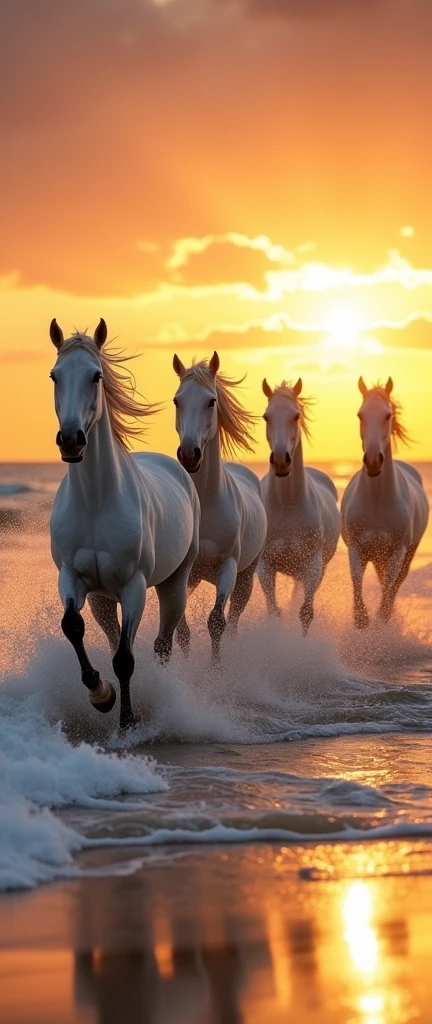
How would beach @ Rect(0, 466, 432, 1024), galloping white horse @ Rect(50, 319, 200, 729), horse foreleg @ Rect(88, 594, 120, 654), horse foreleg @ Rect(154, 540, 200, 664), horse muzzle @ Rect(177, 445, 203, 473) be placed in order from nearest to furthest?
beach @ Rect(0, 466, 432, 1024) < galloping white horse @ Rect(50, 319, 200, 729) < horse foreleg @ Rect(88, 594, 120, 654) < horse foreleg @ Rect(154, 540, 200, 664) < horse muzzle @ Rect(177, 445, 203, 473)

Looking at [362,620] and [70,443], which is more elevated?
[70,443]

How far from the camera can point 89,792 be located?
5.58 metres

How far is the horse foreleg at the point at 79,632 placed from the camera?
672cm

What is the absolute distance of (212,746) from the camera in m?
7.15

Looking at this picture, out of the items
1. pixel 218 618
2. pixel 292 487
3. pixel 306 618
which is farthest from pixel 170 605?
pixel 292 487

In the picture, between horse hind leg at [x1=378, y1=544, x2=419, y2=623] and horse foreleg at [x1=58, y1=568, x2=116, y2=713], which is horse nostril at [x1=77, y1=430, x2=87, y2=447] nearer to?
horse foreleg at [x1=58, y1=568, x2=116, y2=713]

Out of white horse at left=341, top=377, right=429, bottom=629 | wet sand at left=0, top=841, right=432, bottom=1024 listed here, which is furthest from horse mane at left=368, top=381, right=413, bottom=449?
wet sand at left=0, top=841, right=432, bottom=1024

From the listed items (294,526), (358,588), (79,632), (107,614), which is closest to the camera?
(79,632)

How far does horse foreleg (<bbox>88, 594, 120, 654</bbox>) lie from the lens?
7.64 metres

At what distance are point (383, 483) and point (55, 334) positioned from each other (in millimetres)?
5889

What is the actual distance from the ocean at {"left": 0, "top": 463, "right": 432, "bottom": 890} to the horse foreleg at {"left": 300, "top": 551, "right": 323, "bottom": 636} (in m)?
0.14

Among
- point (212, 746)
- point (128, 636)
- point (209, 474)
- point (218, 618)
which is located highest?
point (209, 474)

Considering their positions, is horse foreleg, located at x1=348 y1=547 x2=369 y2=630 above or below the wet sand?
above

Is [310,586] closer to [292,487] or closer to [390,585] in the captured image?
[292,487]
